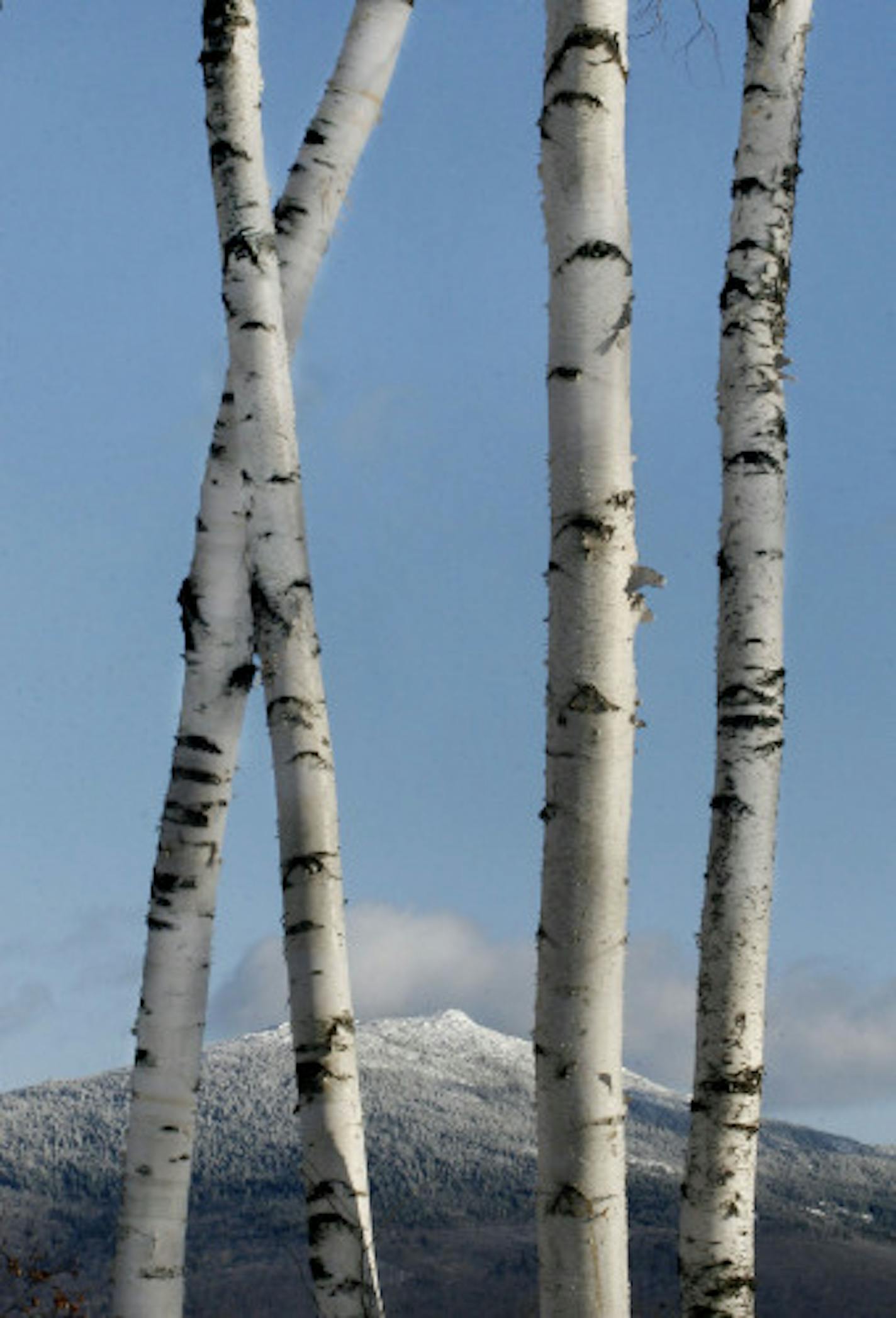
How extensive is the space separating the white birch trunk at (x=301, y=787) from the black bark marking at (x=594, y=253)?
1272 mm

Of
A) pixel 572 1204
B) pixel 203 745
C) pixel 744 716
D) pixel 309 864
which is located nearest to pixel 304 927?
pixel 309 864

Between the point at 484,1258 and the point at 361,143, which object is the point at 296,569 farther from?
the point at 484,1258

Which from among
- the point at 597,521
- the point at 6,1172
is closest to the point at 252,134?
the point at 597,521

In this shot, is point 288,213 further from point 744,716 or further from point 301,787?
point 744,716

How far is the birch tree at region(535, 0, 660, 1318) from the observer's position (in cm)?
428

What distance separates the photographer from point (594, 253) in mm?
4695

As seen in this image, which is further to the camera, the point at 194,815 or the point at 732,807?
the point at 194,815

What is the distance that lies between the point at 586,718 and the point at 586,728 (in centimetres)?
3

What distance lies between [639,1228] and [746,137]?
12928 millimetres

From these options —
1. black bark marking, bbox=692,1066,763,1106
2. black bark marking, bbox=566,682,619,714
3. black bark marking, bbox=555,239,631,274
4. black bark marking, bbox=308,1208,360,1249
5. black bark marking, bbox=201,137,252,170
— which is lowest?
black bark marking, bbox=308,1208,360,1249

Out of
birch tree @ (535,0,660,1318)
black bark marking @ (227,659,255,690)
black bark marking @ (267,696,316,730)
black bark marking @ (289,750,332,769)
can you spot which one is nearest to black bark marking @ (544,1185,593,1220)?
birch tree @ (535,0,660,1318)

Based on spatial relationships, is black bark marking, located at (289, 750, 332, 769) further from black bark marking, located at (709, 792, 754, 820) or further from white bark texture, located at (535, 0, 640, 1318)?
black bark marking, located at (709, 792, 754, 820)

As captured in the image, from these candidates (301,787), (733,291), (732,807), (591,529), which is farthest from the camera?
(733,291)

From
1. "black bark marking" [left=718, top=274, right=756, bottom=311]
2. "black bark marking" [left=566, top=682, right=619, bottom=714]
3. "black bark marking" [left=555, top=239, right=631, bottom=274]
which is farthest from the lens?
"black bark marking" [left=718, top=274, right=756, bottom=311]
